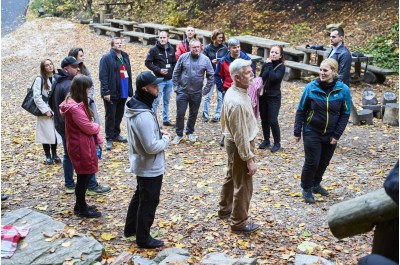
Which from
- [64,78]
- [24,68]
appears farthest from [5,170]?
[24,68]

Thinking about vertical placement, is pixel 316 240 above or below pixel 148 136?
below

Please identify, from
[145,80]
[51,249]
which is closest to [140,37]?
[145,80]

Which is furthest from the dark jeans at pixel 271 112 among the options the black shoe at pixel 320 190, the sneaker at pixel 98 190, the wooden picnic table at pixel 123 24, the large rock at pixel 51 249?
the wooden picnic table at pixel 123 24

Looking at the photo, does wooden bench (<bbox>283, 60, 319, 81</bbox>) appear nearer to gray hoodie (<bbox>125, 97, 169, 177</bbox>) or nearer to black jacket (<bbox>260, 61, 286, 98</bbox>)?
black jacket (<bbox>260, 61, 286, 98</bbox>)

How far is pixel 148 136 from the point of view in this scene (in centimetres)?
452

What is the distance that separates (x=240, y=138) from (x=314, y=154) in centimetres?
148

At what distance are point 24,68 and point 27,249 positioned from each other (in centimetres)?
1471

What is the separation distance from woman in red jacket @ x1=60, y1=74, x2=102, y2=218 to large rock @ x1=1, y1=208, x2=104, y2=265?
0.87 meters

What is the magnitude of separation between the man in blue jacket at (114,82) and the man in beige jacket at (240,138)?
3.65 meters

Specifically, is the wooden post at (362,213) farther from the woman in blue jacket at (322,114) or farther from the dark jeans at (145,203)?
the woman in blue jacket at (322,114)

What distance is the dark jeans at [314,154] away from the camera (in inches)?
225

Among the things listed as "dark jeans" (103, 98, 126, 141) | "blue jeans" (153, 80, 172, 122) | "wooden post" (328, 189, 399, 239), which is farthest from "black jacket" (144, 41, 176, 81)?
"wooden post" (328, 189, 399, 239)

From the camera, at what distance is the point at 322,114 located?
5.61 m

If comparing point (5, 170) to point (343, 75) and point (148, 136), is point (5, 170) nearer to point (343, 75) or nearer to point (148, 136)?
point (148, 136)
